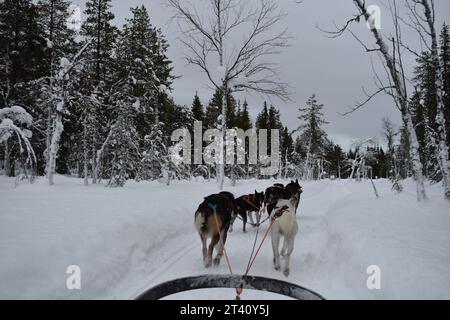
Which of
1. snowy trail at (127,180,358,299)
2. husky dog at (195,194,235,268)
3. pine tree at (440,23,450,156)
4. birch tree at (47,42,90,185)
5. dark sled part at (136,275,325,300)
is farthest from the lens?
pine tree at (440,23,450,156)

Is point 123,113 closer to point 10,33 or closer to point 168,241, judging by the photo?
point 10,33

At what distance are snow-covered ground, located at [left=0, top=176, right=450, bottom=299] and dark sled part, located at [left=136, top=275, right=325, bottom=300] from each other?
1.76 metres

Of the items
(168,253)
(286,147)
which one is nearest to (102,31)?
(168,253)

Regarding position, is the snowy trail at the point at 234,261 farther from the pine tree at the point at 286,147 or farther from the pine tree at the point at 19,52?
the pine tree at the point at 286,147

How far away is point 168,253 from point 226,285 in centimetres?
407

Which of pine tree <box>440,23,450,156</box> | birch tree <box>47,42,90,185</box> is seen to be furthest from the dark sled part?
pine tree <box>440,23,450,156</box>

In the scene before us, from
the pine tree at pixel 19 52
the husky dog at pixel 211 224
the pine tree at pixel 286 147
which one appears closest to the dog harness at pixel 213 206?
the husky dog at pixel 211 224

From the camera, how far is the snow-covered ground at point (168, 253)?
3.91 m

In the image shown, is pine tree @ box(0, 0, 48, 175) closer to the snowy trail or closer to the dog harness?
the snowy trail

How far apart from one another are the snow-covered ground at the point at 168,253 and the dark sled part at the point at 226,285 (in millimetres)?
1756

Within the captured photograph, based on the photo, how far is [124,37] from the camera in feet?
78.1

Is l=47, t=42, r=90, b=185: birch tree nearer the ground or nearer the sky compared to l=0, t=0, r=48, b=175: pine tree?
nearer the ground

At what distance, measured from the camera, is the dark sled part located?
2.36 meters

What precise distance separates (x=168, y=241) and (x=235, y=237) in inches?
70.7
